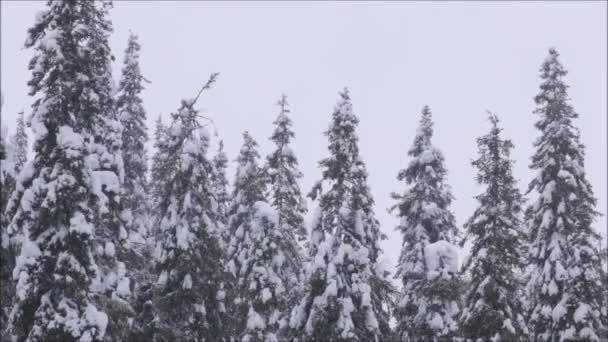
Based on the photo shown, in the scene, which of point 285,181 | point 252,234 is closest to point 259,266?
point 252,234

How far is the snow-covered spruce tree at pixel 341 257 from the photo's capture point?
24938 millimetres

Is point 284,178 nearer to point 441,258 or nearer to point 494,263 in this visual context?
point 441,258

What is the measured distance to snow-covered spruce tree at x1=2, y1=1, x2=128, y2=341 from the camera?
1950cm

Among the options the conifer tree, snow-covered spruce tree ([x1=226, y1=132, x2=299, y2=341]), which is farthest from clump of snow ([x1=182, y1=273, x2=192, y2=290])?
the conifer tree

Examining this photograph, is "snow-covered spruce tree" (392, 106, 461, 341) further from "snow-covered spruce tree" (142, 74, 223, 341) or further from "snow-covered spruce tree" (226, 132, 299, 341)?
"snow-covered spruce tree" (142, 74, 223, 341)

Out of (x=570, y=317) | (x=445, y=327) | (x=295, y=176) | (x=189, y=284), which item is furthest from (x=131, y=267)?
(x=570, y=317)

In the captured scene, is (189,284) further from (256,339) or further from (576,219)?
(576,219)

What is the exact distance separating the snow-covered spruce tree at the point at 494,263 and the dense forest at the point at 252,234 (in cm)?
8

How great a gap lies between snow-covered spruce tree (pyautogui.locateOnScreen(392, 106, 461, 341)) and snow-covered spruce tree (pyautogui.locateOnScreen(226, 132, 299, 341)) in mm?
5975

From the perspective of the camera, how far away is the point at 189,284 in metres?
26.0

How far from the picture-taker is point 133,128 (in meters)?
34.8

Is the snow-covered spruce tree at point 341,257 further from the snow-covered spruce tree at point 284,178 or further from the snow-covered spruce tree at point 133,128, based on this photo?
the snow-covered spruce tree at point 133,128

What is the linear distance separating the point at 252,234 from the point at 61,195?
43.8 feet

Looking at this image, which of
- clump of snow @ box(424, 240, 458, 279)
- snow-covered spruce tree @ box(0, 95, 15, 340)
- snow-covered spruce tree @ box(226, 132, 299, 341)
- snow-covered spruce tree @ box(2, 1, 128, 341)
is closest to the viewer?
snow-covered spruce tree @ box(0, 95, 15, 340)
